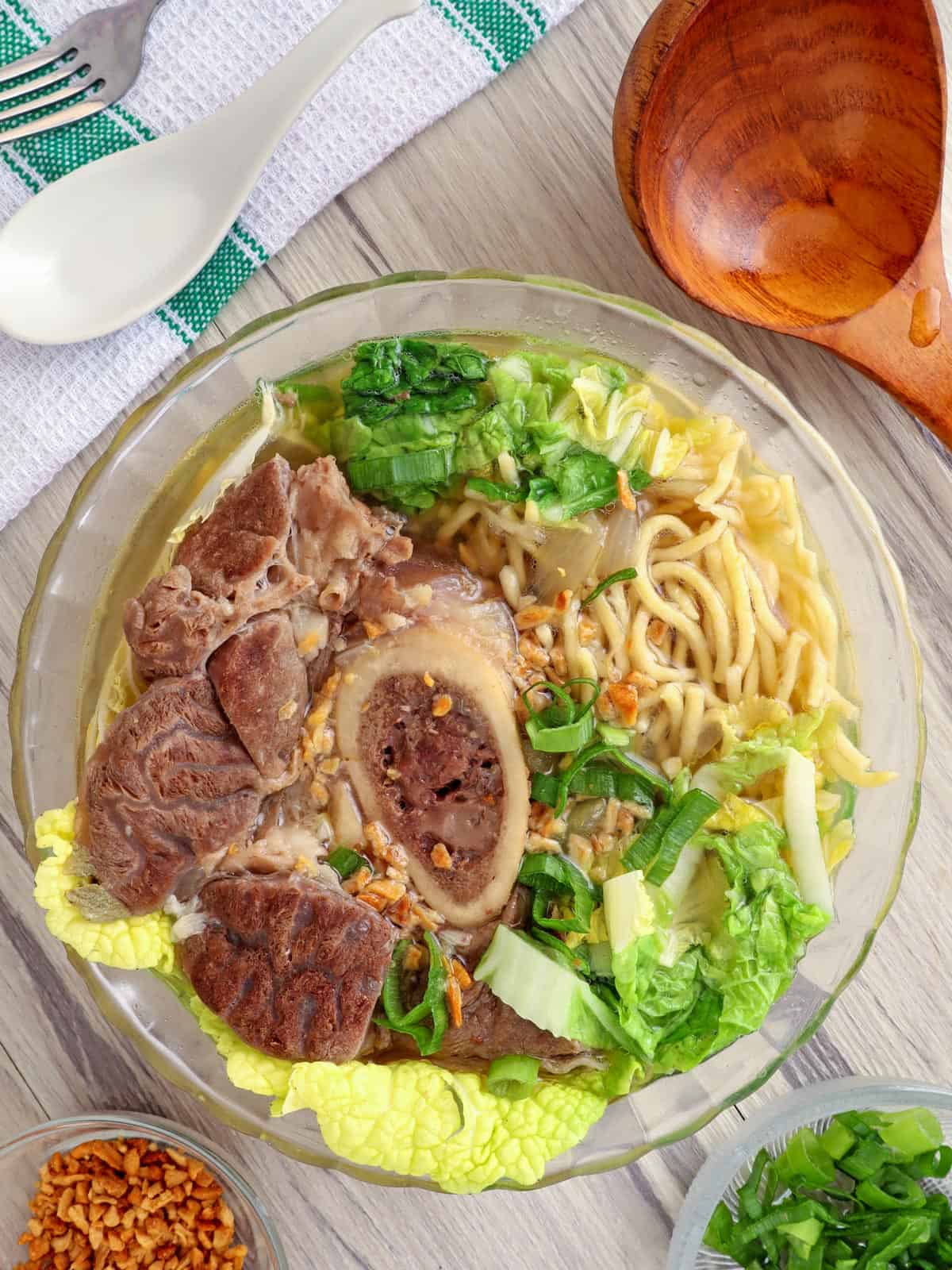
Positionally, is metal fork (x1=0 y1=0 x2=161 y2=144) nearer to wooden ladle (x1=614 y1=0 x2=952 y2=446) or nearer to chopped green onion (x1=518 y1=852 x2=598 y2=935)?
wooden ladle (x1=614 y1=0 x2=952 y2=446)

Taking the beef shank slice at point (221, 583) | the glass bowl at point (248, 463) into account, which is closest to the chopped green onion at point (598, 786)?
the glass bowl at point (248, 463)

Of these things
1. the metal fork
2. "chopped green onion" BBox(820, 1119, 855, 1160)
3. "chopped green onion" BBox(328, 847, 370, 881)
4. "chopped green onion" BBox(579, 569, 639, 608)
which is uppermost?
the metal fork

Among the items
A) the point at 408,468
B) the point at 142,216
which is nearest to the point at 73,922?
the point at 408,468

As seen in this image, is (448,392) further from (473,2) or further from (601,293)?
(473,2)

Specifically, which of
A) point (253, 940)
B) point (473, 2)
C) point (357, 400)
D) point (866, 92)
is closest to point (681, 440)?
point (357, 400)

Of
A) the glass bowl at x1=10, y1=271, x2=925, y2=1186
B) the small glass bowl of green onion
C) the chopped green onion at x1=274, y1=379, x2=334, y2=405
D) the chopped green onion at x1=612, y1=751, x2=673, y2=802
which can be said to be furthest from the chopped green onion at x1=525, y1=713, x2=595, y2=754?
the small glass bowl of green onion

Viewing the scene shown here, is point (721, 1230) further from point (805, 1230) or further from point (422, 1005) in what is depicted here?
point (422, 1005)

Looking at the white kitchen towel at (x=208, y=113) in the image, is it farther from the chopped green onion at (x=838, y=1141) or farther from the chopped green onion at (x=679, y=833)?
the chopped green onion at (x=838, y=1141)
